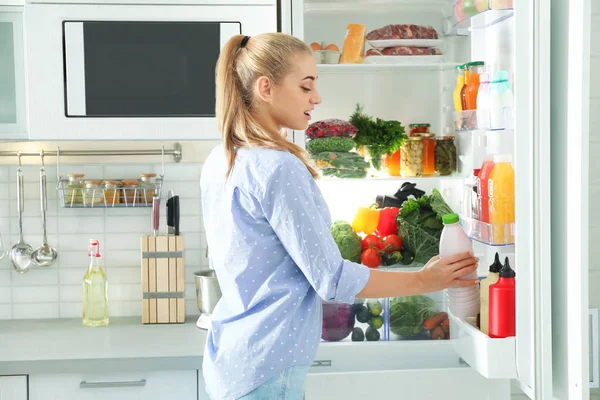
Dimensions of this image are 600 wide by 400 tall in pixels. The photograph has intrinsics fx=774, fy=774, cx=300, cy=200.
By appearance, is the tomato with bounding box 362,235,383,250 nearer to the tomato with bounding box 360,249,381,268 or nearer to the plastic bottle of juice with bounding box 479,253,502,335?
the tomato with bounding box 360,249,381,268

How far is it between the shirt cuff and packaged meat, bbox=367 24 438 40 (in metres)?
0.99

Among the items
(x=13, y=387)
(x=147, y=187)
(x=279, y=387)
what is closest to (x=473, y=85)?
(x=279, y=387)

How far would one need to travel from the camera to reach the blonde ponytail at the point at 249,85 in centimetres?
147

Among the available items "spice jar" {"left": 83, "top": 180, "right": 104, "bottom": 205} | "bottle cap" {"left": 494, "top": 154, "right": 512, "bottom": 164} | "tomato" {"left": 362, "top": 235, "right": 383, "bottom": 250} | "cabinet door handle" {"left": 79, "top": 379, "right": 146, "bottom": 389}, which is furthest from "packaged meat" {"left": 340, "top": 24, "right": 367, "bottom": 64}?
"cabinet door handle" {"left": 79, "top": 379, "right": 146, "bottom": 389}

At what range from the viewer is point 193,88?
7.84 feet

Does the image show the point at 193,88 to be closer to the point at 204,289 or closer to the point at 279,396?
the point at 204,289

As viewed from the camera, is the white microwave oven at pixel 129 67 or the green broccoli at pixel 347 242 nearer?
the green broccoli at pixel 347 242

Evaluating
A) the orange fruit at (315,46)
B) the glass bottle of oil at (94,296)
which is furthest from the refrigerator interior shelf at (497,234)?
the glass bottle of oil at (94,296)

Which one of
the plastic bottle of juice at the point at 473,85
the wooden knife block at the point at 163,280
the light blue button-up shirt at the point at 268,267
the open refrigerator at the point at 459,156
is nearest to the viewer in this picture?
the light blue button-up shirt at the point at 268,267

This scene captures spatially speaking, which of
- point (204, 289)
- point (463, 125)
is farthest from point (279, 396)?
point (204, 289)

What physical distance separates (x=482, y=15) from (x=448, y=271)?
2.24 feet

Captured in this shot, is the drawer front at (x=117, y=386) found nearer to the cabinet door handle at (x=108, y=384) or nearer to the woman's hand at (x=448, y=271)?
the cabinet door handle at (x=108, y=384)

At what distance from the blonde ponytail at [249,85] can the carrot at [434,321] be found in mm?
910

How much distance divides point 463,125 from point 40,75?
4.23ft
